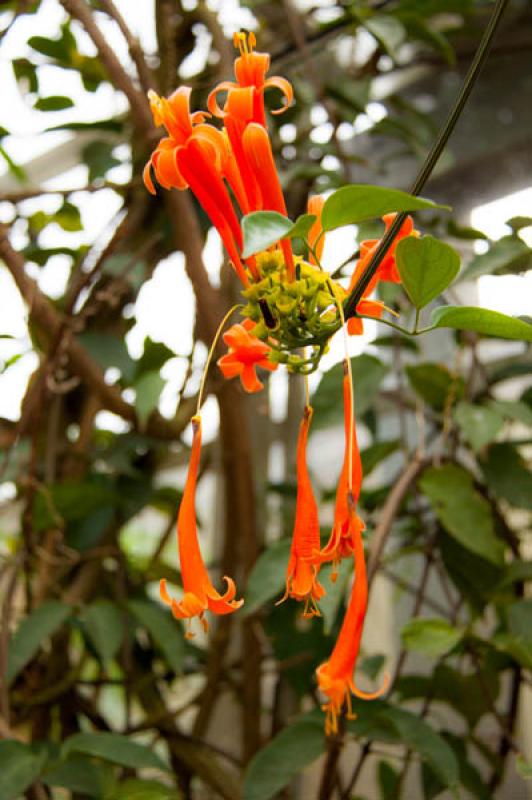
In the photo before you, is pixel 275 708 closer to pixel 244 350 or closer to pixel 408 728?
pixel 408 728

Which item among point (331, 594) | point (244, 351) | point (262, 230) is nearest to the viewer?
point (262, 230)

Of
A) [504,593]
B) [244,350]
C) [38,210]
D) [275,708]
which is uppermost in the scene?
[38,210]

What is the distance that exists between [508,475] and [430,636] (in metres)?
0.17

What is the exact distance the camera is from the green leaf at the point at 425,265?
0.34 meters

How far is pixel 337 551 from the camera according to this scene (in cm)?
31

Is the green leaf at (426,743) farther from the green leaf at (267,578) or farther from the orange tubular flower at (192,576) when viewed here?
the orange tubular flower at (192,576)

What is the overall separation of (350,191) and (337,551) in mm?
126

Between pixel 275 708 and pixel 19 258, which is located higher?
pixel 19 258

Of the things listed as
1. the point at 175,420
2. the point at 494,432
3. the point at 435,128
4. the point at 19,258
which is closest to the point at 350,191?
the point at 494,432

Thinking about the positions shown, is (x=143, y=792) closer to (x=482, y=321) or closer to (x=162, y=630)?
(x=162, y=630)

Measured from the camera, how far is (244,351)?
0.38 meters

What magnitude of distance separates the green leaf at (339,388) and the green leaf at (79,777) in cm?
30

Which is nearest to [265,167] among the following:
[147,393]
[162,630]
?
[147,393]

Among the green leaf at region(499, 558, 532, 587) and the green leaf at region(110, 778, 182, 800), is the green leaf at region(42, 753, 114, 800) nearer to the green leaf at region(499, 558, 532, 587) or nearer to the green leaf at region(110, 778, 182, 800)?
the green leaf at region(110, 778, 182, 800)
